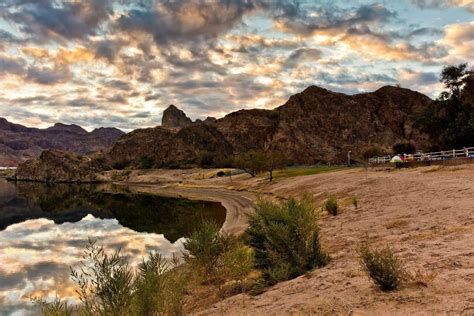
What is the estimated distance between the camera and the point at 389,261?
851 centimetres

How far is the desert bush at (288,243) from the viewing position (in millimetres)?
12352

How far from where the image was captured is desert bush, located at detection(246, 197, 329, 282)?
12352 millimetres

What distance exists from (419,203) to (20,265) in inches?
924

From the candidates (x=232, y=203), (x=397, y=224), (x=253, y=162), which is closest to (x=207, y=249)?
(x=397, y=224)

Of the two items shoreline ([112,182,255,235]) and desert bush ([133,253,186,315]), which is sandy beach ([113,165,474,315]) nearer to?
desert bush ([133,253,186,315])

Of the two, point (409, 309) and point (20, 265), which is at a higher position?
point (409, 309)

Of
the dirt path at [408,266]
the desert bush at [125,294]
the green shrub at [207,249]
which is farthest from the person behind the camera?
the green shrub at [207,249]


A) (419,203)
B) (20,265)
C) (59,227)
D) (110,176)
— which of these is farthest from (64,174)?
(419,203)

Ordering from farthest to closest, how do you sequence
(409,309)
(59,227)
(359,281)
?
(59,227), (359,281), (409,309)

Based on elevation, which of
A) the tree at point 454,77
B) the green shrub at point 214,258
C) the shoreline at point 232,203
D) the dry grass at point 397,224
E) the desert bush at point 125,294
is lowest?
the shoreline at point 232,203

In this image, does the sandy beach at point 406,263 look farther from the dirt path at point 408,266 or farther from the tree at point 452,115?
the tree at point 452,115

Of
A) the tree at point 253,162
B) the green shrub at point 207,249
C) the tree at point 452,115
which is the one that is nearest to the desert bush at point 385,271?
the green shrub at point 207,249

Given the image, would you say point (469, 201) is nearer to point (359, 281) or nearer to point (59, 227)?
point (359, 281)

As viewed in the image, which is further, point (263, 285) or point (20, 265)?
point (20, 265)
